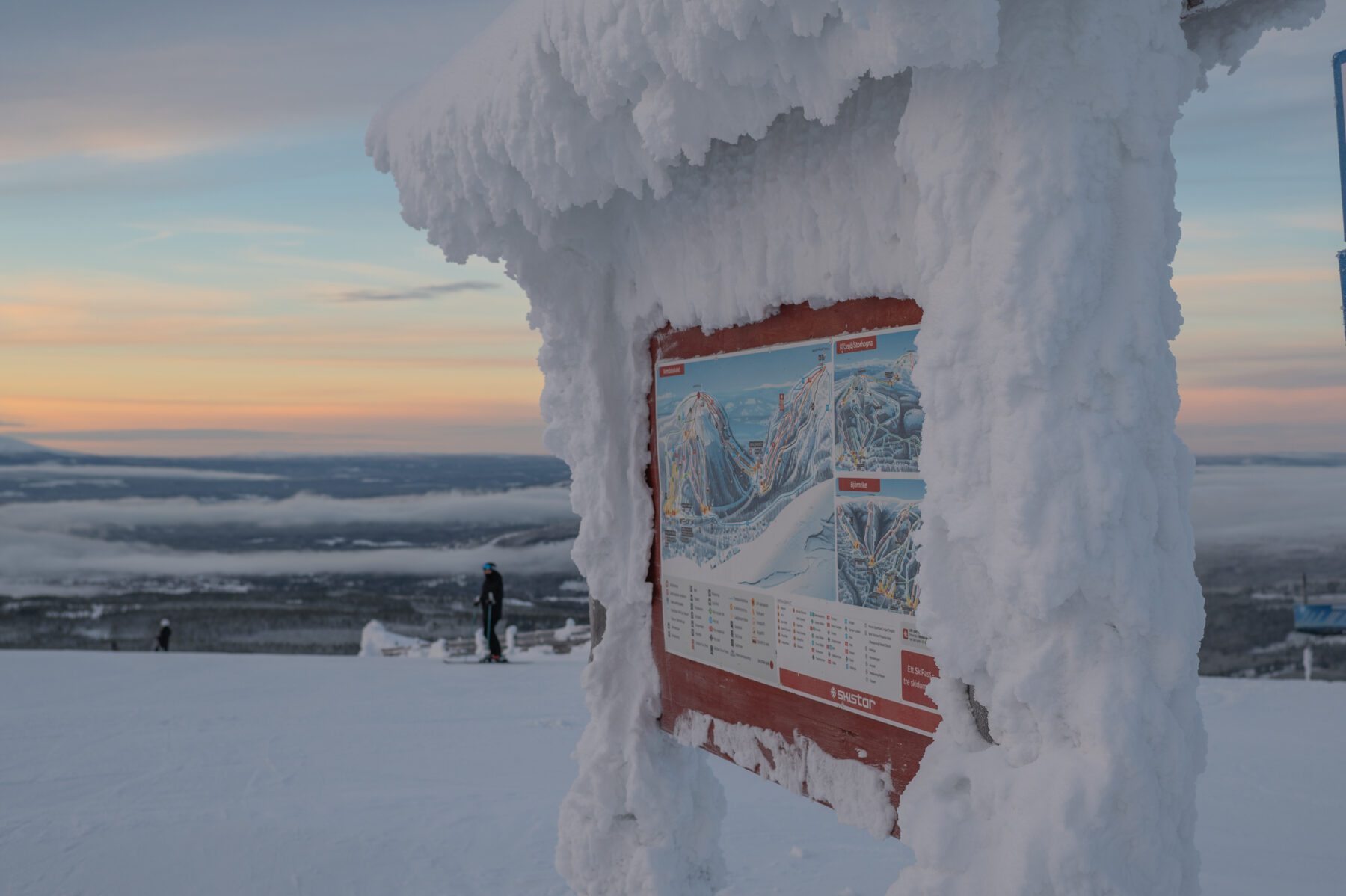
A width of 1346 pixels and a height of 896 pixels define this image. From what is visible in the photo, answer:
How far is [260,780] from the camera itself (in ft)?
19.4

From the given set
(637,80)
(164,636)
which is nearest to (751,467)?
(637,80)

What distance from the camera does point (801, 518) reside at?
2.80 m

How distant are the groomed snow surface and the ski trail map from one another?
5.99 ft

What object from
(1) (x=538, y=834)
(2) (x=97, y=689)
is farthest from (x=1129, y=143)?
(2) (x=97, y=689)

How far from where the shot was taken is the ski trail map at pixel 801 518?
2449mm

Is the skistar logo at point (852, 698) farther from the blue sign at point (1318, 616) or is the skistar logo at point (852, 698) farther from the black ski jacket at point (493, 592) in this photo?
the black ski jacket at point (493, 592)

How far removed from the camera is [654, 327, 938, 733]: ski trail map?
2.45 meters

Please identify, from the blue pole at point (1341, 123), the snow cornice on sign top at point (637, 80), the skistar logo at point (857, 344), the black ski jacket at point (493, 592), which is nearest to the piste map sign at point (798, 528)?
the skistar logo at point (857, 344)

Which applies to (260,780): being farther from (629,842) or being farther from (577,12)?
(577,12)

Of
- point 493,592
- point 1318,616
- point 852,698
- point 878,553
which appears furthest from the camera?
point 493,592

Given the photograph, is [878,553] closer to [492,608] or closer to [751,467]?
[751,467]

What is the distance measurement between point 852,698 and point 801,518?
1.62 feet

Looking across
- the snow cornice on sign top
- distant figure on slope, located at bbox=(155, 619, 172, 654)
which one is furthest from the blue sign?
distant figure on slope, located at bbox=(155, 619, 172, 654)

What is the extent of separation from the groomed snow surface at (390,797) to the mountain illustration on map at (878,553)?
2294mm
